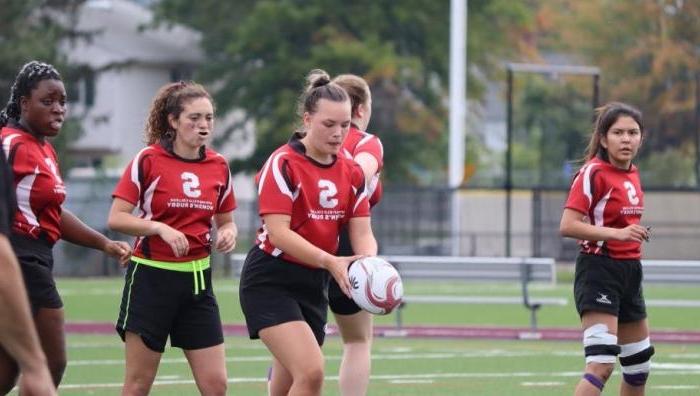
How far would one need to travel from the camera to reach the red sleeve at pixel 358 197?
8547 millimetres

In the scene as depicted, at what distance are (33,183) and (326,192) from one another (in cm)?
164

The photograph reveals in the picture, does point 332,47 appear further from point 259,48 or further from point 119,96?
point 119,96

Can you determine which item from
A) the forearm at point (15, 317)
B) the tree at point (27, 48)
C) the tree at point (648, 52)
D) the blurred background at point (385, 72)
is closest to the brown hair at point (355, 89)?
the forearm at point (15, 317)

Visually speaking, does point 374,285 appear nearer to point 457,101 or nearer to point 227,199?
point 227,199

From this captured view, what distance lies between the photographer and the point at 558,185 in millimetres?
34406

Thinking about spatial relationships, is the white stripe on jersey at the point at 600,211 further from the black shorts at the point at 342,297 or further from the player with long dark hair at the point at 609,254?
the black shorts at the point at 342,297

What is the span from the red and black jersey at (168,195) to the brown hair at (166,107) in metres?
0.18

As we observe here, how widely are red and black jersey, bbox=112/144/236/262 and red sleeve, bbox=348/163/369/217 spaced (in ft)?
2.73

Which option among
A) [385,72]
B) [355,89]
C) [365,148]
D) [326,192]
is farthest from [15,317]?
[385,72]

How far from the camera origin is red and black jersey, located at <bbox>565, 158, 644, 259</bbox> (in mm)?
9742

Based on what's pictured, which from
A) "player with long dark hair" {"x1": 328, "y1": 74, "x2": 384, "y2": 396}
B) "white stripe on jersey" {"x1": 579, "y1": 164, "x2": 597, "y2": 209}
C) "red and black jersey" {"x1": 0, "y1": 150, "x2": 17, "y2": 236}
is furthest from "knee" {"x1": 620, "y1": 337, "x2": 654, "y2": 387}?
"red and black jersey" {"x1": 0, "y1": 150, "x2": 17, "y2": 236}

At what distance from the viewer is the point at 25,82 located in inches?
339

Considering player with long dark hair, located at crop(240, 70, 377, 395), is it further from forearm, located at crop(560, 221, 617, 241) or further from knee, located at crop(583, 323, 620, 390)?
knee, located at crop(583, 323, 620, 390)

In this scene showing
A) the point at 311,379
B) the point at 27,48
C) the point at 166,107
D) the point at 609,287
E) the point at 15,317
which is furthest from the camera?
the point at 27,48
